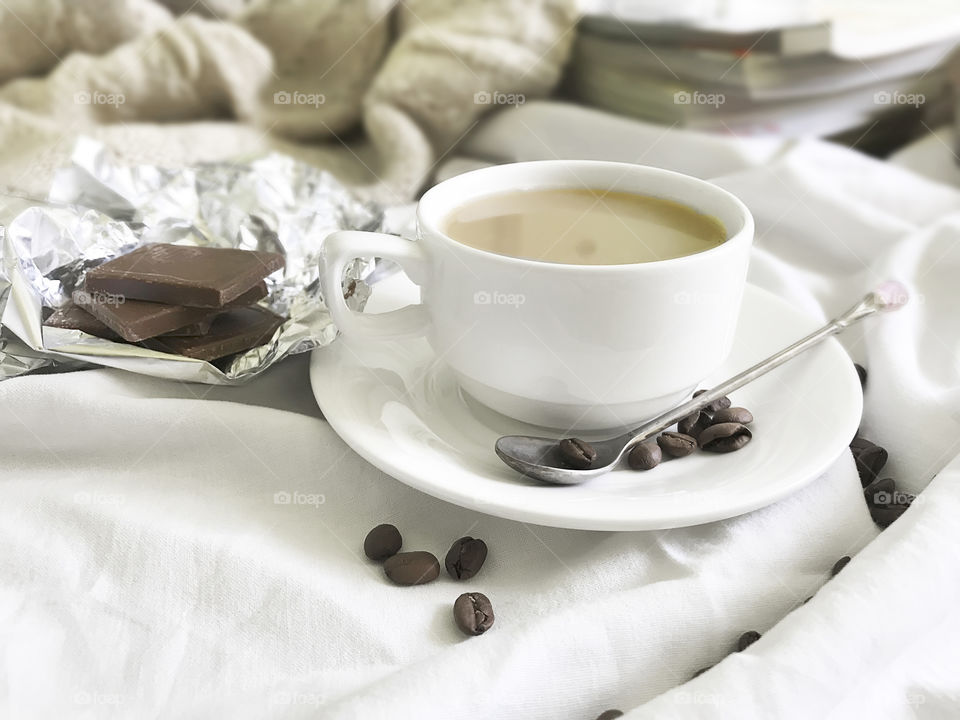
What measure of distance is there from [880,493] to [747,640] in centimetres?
35

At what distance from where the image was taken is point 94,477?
1.15 m

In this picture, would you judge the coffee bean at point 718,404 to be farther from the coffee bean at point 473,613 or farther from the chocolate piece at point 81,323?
the chocolate piece at point 81,323

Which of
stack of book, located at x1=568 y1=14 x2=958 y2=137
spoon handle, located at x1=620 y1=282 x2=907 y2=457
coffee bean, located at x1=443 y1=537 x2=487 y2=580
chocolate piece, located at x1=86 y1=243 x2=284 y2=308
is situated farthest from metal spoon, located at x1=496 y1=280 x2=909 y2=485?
stack of book, located at x1=568 y1=14 x2=958 y2=137

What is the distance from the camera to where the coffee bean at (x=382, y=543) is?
1.04 meters

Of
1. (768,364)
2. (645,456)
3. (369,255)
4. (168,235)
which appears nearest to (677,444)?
(645,456)

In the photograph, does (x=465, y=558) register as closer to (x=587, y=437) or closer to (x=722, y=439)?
(x=587, y=437)

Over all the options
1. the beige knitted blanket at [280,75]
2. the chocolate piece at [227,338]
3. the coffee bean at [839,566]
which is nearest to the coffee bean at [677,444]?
the coffee bean at [839,566]

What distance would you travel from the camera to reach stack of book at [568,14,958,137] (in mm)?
2105

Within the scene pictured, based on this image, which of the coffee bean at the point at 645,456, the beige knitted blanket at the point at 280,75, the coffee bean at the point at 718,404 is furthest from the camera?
the beige knitted blanket at the point at 280,75

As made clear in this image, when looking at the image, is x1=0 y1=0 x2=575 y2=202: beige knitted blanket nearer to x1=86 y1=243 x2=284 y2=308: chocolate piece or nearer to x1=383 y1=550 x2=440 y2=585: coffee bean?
x1=86 y1=243 x2=284 y2=308: chocolate piece

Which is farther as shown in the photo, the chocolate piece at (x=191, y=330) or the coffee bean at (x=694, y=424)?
the chocolate piece at (x=191, y=330)

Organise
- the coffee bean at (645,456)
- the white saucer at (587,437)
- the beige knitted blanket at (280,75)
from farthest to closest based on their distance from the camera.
Answer: the beige knitted blanket at (280,75) → the coffee bean at (645,456) → the white saucer at (587,437)

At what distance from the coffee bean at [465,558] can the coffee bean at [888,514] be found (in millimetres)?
492

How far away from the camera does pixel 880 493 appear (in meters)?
1.16
